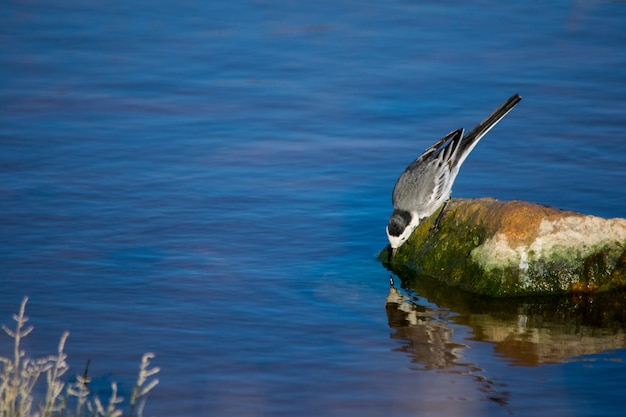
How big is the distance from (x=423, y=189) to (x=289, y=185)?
107 inches

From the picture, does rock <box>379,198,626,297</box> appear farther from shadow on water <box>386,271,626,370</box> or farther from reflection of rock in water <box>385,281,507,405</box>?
reflection of rock in water <box>385,281,507,405</box>

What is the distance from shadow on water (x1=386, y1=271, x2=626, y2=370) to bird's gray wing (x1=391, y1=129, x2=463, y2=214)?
0.81 metres

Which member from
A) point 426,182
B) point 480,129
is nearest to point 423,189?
point 426,182

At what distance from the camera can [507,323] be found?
29.0ft

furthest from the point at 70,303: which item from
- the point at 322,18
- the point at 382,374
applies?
the point at 322,18

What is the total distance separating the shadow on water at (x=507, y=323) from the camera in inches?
323

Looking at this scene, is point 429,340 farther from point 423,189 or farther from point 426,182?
point 426,182

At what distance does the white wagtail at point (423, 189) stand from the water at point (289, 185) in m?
0.59

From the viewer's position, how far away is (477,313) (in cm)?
906

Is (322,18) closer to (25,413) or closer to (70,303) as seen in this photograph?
(70,303)

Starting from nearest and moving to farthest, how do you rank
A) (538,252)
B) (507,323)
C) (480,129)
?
(507,323) → (538,252) → (480,129)

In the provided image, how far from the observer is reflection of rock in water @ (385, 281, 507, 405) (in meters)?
7.78

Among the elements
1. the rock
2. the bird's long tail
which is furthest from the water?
the bird's long tail

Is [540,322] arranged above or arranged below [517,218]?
below
